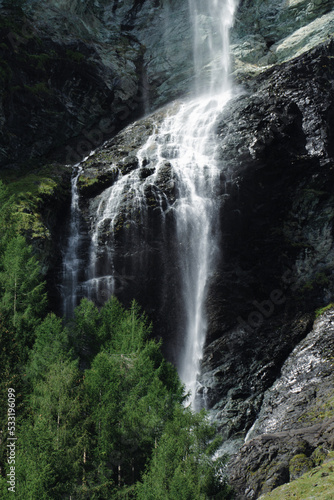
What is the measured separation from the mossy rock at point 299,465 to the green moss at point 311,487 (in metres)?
0.71

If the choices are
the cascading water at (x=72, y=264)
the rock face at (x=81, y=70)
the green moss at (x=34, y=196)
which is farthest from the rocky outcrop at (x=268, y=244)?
the rock face at (x=81, y=70)

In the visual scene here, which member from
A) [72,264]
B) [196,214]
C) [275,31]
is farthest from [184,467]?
[275,31]

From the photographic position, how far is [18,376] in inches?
631

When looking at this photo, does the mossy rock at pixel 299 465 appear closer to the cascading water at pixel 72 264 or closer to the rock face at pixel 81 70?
the cascading water at pixel 72 264

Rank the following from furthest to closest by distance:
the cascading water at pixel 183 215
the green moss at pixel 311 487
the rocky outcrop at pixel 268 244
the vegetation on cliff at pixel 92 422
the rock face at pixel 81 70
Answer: the rock face at pixel 81 70, the cascading water at pixel 183 215, the rocky outcrop at pixel 268 244, the vegetation on cliff at pixel 92 422, the green moss at pixel 311 487

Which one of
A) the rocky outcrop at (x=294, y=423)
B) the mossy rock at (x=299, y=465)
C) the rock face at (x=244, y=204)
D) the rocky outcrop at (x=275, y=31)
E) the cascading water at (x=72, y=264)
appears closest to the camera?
the mossy rock at (x=299, y=465)

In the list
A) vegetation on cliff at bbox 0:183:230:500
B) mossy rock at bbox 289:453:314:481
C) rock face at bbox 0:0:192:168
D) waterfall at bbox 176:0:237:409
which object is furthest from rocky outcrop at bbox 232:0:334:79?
mossy rock at bbox 289:453:314:481

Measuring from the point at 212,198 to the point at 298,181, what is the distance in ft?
19.5

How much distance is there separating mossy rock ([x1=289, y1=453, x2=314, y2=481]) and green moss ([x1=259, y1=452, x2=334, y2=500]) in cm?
→ 71

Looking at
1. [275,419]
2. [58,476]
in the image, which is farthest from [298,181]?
[58,476]

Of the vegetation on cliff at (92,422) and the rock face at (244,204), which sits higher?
the rock face at (244,204)

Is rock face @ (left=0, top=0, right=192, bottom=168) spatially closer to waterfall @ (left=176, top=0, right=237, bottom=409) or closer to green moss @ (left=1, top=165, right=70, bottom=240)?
green moss @ (left=1, top=165, right=70, bottom=240)

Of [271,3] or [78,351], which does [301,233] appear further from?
[271,3]

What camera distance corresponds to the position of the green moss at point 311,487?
11520mm
